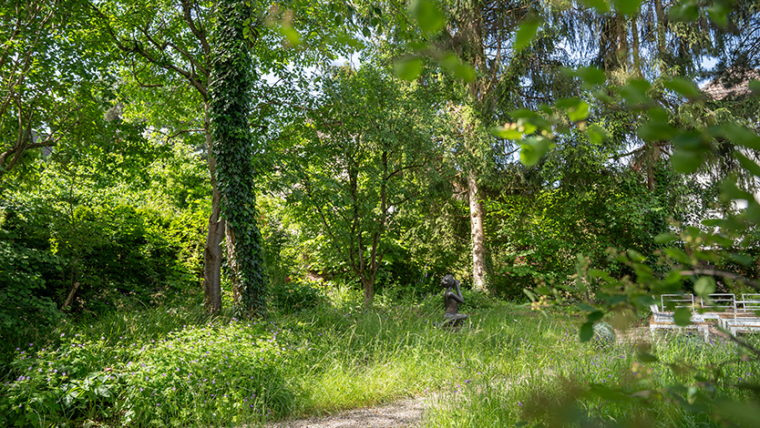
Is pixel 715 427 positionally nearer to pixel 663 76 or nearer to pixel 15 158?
pixel 15 158

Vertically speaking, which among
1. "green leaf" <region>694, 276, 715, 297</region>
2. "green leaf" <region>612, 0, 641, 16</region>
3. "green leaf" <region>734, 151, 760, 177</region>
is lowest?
"green leaf" <region>694, 276, 715, 297</region>

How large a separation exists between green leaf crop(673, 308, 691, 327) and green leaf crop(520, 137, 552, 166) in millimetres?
423

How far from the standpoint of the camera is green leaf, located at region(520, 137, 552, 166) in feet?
2.91

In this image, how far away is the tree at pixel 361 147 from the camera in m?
8.30

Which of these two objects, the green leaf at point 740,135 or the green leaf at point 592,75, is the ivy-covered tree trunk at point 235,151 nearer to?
the green leaf at point 592,75

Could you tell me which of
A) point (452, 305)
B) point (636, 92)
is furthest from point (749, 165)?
point (452, 305)

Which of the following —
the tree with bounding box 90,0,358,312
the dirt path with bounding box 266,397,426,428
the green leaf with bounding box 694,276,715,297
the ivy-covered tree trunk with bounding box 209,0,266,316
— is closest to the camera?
the green leaf with bounding box 694,276,715,297

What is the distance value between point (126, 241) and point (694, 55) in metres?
14.2

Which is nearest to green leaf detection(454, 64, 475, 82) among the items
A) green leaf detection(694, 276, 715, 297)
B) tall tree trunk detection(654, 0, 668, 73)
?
green leaf detection(694, 276, 715, 297)

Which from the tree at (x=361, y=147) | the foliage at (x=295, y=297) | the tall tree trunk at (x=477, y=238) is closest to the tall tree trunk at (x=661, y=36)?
the tall tree trunk at (x=477, y=238)

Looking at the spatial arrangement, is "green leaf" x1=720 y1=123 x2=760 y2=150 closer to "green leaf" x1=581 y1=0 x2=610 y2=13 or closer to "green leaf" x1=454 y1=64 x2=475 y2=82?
"green leaf" x1=581 y1=0 x2=610 y2=13

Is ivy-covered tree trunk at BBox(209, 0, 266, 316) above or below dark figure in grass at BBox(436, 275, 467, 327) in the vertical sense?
above

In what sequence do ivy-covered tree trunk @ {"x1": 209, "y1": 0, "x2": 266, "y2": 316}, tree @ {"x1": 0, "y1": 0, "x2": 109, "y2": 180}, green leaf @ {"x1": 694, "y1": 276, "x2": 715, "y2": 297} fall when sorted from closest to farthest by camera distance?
green leaf @ {"x1": 694, "y1": 276, "x2": 715, "y2": 297} → tree @ {"x1": 0, "y1": 0, "x2": 109, "y2": 180} → ivy-covered tree trunk @ {"x1": 209, "y1": 0, "x2": 266, "y2": 316}

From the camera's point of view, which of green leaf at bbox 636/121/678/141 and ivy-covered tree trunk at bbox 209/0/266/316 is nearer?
green leaf at bbox 636/121/678/141
